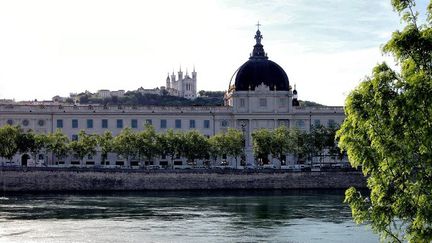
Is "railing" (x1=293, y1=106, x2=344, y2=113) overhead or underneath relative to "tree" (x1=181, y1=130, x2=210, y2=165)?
overhead

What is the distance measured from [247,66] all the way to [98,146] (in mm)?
24686

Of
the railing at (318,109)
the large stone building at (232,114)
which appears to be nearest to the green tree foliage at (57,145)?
the large stone building at (232,114)

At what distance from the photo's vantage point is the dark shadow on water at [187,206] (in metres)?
59.0

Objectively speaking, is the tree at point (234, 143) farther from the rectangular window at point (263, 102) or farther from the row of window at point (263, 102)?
the rectangular window at point (263, 102)

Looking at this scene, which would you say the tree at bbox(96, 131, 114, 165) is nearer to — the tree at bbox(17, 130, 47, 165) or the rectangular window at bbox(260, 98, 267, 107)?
the tree at bbox(17, 130, 47, 165)

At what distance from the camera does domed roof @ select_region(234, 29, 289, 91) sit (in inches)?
4776

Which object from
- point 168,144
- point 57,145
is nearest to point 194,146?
point 168,144

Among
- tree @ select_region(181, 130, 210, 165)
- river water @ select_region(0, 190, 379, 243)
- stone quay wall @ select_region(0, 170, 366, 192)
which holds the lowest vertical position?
river water @ select_region(0, 190, 379, 243)

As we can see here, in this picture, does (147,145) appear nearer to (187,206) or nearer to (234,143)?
(234,143)

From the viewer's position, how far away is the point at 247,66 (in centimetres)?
12188

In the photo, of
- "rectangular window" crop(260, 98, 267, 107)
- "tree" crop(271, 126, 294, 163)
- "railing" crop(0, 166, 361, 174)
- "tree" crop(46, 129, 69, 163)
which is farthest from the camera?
"rectangular window" crop(260, 98, 267, 107)

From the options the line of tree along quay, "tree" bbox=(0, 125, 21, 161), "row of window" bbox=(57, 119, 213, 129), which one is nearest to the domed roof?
"row of window" bbox=(57, 119, 213, 129)

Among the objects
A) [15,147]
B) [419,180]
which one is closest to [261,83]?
[15,147]

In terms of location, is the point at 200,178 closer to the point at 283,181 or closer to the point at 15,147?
the point at 283,181
